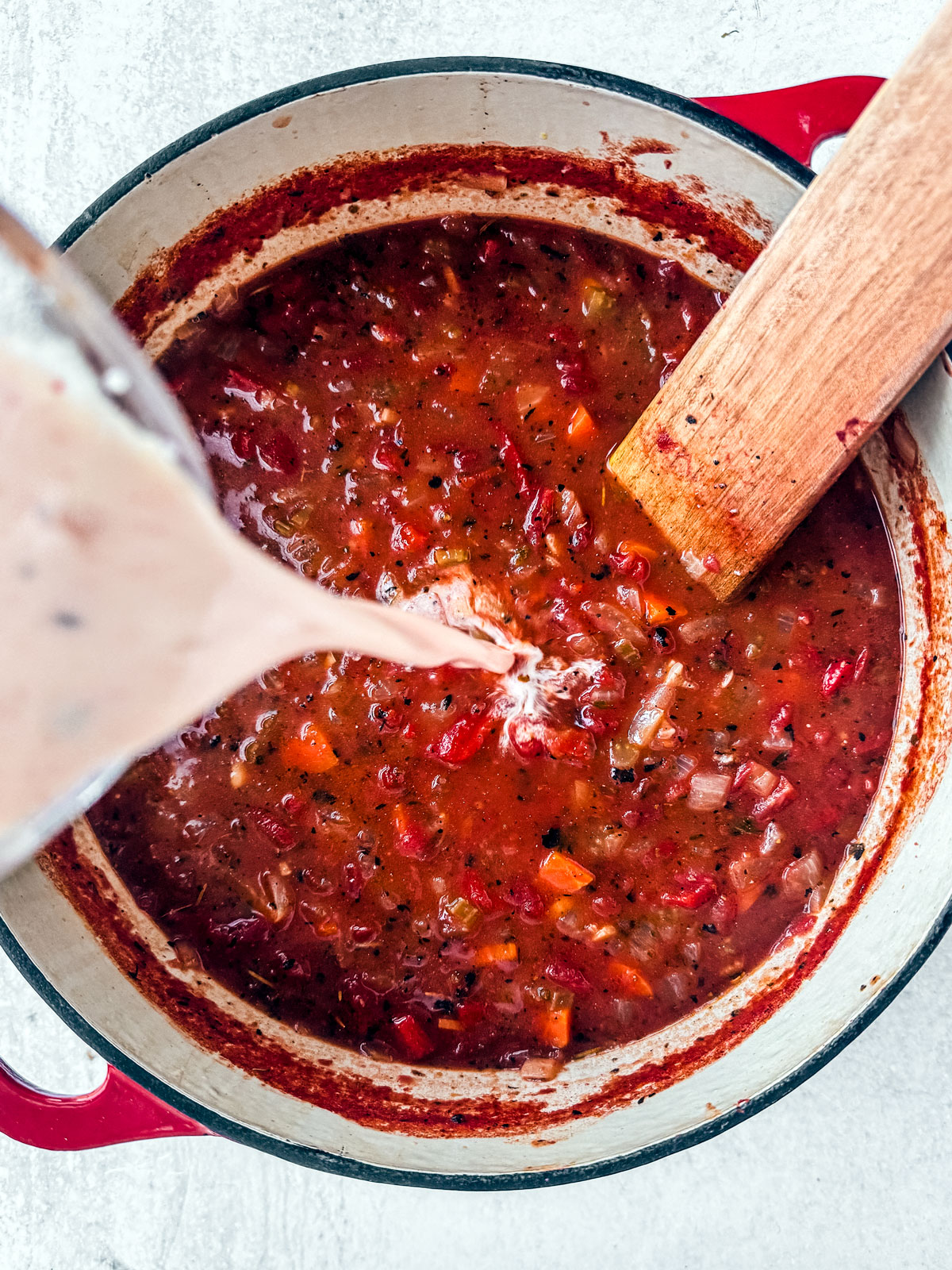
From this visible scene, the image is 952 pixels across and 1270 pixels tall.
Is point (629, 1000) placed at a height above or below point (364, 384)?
below

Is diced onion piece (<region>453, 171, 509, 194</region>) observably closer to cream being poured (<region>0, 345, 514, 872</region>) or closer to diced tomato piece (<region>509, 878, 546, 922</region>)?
cream being poured (<region>0, 345, 514, 872</region>)

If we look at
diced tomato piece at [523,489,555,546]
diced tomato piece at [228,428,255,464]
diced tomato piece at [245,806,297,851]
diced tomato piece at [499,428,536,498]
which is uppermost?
diced tomato piece at [499,428,536,498]

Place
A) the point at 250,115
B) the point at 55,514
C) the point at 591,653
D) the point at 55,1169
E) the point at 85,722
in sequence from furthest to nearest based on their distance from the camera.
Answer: the point at 55,1169 < the point at 591,653 < the point at 250,115 < the point at 85,722 < the point at 55,514

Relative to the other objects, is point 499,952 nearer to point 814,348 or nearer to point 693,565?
point 693,565

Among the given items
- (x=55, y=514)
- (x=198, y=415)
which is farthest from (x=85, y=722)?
(x=198, y=415)

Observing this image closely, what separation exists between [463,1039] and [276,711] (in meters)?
1.02

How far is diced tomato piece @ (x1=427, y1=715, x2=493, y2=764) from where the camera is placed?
7.69ft

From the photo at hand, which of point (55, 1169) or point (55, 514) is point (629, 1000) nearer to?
point (55, 1169)

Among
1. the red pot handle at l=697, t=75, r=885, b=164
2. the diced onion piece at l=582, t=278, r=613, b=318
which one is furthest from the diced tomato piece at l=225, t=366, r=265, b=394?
the red pot handle at l=697, t=75, r=885, b=164

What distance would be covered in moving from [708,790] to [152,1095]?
60.3 inches

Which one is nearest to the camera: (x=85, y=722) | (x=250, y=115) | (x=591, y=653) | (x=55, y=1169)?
(x=85, y=722)

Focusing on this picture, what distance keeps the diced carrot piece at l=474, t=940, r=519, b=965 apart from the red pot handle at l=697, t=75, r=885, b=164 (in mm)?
2014

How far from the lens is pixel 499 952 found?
7.91 ft

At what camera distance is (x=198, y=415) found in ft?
7.83
